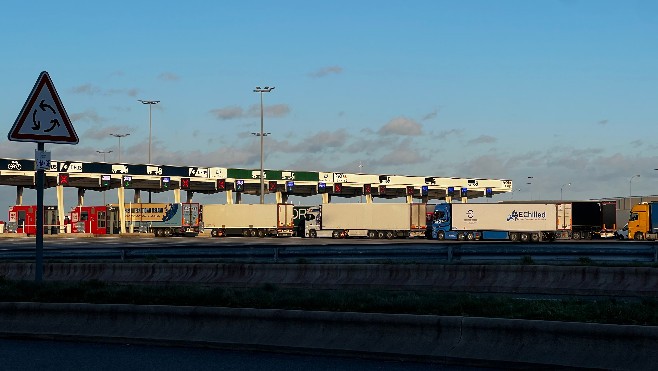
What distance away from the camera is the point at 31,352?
11.4 metres

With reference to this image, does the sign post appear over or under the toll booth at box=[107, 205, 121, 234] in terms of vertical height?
over

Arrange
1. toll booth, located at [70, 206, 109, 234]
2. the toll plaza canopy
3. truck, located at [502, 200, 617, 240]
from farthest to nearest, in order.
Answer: toll booth, located at [70, 206, 109, 234], the toll plaza canopy, truck, located at [502, 200, 617, 240]

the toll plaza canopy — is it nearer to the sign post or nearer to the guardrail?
the guardrail

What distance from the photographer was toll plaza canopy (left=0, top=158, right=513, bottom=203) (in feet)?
292

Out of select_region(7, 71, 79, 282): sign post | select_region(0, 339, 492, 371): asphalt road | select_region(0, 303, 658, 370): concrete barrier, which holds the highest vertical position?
select_region(7, 71, 79, 282): sign post

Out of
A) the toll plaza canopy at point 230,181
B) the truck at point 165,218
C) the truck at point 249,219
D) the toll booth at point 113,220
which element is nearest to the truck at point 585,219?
the truck at point 249,219

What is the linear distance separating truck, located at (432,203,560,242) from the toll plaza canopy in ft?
116


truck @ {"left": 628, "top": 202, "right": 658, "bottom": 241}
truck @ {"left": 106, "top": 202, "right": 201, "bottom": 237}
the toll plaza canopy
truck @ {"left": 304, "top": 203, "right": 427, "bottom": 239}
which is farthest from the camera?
the toll plaza canopy

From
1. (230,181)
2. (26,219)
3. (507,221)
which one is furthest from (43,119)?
(230,181)

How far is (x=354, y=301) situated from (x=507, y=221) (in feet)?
192

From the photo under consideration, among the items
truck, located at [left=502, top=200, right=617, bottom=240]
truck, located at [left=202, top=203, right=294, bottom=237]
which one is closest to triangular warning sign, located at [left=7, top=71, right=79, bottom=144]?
truck, located at [left=502, top=200, right=617, bottom=240]

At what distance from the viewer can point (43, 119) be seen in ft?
45.6

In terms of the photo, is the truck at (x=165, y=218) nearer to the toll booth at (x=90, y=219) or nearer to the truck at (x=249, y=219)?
the truck at (x=249, y=219)

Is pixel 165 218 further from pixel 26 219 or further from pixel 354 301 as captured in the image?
pixel 354 301
